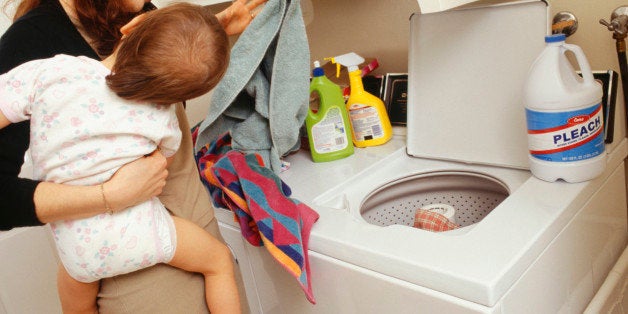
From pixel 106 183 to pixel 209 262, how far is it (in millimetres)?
398

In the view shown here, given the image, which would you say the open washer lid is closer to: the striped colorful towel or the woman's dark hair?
the striped colorful towel

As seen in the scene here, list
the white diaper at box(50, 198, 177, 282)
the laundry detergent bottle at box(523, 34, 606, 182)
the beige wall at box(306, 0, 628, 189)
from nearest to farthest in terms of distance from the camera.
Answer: the white diaper at box(50, 198, 177, 282) < the laundry detergent bottle at box(523, 34, 606, 182) < the beige wall at box(306, 0, 628, 189)

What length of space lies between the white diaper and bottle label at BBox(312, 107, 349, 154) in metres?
0.84

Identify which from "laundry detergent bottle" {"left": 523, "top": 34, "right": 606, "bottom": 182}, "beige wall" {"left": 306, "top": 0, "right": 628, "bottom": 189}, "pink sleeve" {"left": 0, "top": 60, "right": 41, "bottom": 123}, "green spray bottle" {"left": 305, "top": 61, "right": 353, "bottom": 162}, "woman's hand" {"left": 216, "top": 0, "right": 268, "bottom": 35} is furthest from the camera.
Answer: "green spray bottle" {"left": 305, "top": 61, "right": 353, "bottom": 162}

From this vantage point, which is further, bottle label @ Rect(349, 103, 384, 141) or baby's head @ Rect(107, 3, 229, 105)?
bottle label @ Rect(349, 103, 384, 141)

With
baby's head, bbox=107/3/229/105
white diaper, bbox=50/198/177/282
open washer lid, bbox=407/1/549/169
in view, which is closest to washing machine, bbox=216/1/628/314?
open washer lid, bbox=407/1/549/169

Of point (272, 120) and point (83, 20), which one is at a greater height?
point (83, 20)

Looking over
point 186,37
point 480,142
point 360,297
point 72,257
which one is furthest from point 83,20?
point 480,142

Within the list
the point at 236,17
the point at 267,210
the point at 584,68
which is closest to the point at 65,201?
the point at 267,210

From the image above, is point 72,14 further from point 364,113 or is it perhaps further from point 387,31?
point 387,31

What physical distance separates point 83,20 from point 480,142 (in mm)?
1326

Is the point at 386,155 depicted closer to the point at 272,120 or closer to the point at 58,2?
the point at 272,120

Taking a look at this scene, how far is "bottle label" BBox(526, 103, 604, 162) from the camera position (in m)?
1.34

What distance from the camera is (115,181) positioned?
123cm
